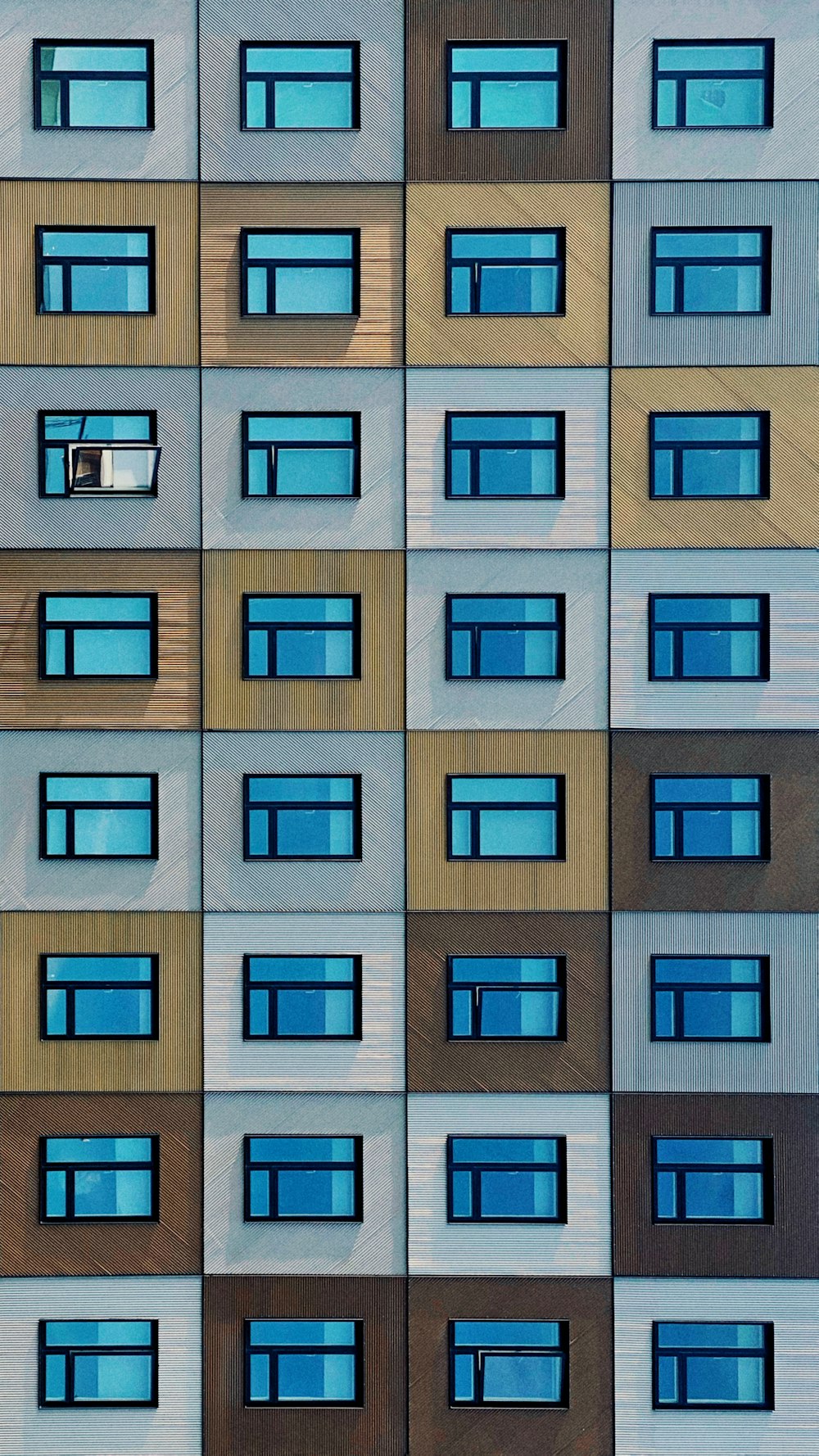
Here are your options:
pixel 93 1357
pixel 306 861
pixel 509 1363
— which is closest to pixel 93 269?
pixel 306 861

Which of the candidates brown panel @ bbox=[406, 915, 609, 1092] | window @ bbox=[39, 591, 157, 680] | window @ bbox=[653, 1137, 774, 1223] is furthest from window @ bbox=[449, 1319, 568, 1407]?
window @ bbox=[39, 591, 157, 680]

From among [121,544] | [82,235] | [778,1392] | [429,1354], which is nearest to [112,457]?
[121,544]

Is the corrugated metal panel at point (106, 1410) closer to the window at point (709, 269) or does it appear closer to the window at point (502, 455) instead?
the window at point (502, 455)

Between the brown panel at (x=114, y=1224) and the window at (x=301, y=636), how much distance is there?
5832 mm

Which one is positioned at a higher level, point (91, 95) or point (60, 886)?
point (91, 95)

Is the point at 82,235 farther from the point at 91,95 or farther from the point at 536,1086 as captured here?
the point at 536,1086

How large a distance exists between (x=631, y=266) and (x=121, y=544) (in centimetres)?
751

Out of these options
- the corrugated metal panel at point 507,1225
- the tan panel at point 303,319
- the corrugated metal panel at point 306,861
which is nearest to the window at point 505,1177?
the corrugated metal panel at point 507,1225

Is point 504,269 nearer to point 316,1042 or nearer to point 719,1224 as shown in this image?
point 316,1042

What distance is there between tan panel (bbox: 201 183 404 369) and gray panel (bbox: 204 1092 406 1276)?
31.6 feet

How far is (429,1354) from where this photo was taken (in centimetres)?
1396

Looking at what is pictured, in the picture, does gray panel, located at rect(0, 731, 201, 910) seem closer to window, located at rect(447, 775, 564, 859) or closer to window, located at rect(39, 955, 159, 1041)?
window, located at rect(39, 955, 159, 1041)

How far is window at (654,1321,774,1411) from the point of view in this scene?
553 inches

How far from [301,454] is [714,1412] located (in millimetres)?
13535
